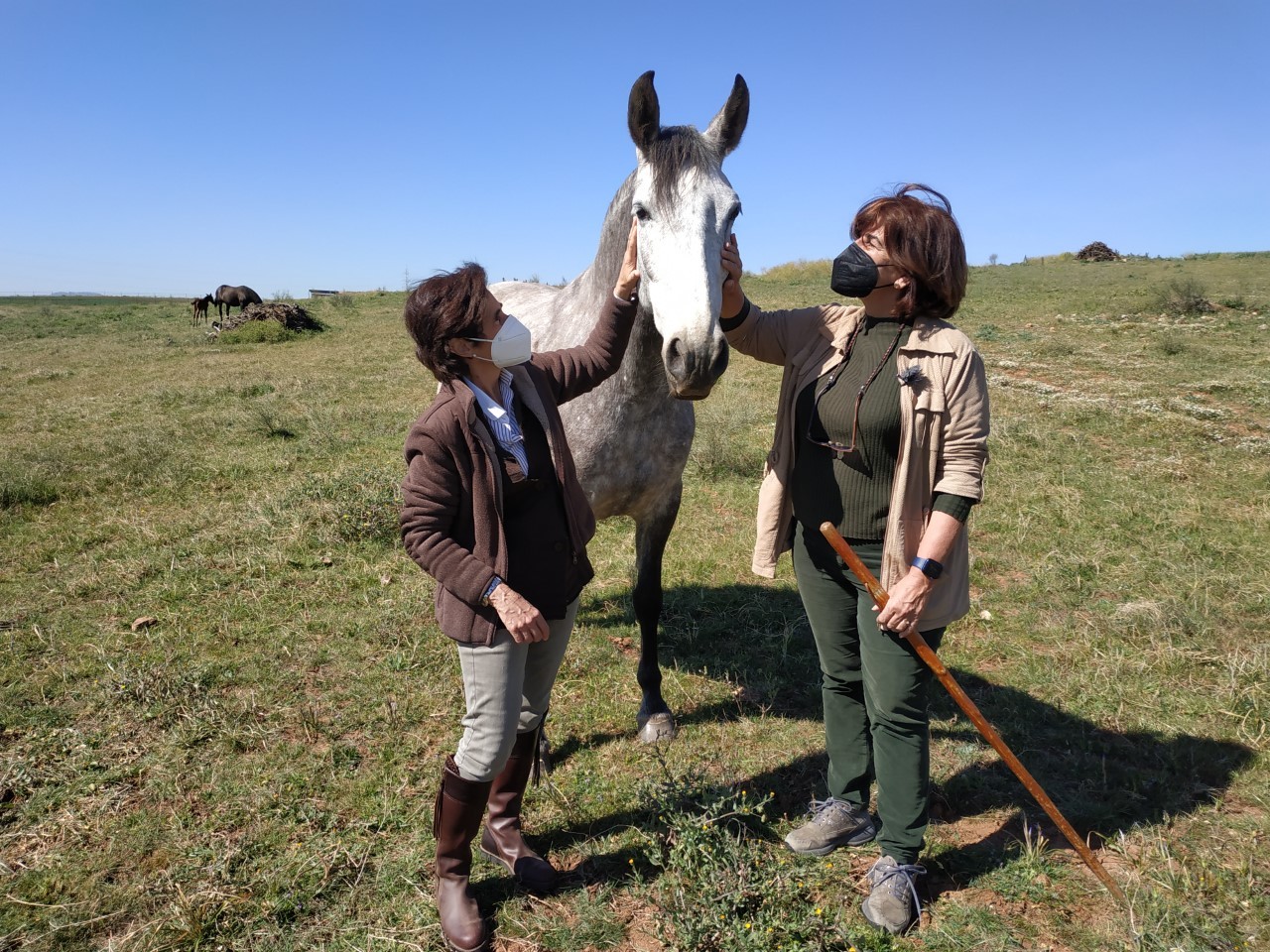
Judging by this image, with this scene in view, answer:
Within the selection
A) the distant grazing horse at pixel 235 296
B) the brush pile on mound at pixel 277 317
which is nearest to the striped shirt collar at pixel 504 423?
the brush pile on mound at pixel 277 317

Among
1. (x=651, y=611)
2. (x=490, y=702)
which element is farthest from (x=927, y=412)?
(x=651, y=611)

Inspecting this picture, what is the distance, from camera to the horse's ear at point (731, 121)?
2.46 m

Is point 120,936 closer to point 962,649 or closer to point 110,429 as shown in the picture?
point 962,649

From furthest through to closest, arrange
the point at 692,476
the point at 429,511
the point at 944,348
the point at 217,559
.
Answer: the point at 692,476, the point at 217,559, the point at 944,348, the point at 429,511

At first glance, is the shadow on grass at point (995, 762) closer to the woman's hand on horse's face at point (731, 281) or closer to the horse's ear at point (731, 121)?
the woman's hand on horse's face at point (731, 281)

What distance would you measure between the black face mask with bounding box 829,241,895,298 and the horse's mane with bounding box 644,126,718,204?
→ 53cm

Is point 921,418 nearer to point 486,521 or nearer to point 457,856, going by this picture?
point 486,521

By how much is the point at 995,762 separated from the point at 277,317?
71.8 ft

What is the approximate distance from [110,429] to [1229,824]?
11341mm

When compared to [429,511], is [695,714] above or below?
below

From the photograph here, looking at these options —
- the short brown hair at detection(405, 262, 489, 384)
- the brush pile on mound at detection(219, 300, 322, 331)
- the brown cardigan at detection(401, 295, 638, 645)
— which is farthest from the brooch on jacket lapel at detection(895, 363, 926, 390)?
the brush pile on mound at detection(219, 300, 322, 331)

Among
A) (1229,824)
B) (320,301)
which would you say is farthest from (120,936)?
(320,301)

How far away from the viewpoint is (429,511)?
1.90 m

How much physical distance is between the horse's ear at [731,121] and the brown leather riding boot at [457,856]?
7.34 ft
